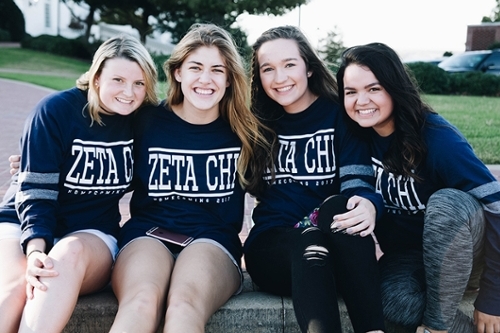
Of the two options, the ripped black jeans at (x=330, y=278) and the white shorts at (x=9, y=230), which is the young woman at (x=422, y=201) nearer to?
the ripped black jeans at (x=330, y=278)

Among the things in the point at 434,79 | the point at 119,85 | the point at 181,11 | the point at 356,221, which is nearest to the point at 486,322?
the point at 356,221

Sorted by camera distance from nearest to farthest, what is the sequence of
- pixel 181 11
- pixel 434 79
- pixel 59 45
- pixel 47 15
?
pixel 434 79 → pixel 181 11 → pixel 59 45 → pixel 47 15

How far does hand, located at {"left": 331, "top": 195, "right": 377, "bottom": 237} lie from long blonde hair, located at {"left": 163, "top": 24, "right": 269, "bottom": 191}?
2.01 feet

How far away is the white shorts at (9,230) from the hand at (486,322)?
2.17 m

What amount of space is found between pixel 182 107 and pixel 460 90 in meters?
16.2

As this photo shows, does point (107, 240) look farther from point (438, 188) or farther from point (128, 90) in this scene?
point (438, 188)

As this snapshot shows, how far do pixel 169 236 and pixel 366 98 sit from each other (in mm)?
1198

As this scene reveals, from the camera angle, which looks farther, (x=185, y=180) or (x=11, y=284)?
(x=185, y=180)

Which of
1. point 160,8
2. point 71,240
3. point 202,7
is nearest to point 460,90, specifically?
point 202,7

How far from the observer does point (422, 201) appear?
272 centimetres

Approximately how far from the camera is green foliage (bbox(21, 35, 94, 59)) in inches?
1070

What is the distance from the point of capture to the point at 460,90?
1755cm

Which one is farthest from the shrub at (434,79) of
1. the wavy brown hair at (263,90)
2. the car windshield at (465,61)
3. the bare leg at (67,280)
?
the bare leg at (67,280)

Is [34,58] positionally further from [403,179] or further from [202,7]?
[403,179]
